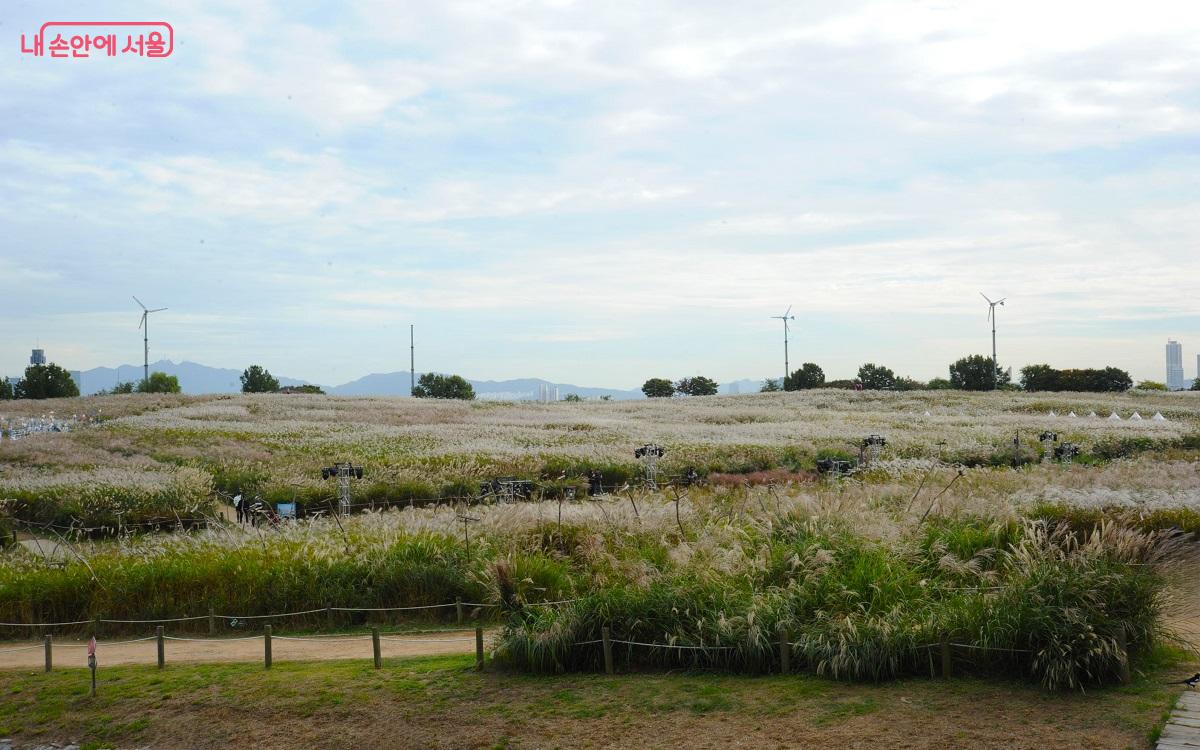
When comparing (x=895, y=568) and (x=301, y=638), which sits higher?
(x=895, y=568)

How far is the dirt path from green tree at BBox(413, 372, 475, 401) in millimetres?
85521

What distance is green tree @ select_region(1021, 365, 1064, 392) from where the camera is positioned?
93250mm

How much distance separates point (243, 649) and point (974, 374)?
299 feet

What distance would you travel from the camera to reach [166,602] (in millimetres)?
17109

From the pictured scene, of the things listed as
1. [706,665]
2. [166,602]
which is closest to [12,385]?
[166,602]

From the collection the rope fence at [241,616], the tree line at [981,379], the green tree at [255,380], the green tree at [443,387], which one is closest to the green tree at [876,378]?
the tree line at [981,379]

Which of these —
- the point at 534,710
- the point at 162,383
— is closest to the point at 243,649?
the point at 534,710

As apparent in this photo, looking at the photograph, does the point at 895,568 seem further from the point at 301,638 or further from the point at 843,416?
the point at 843,416

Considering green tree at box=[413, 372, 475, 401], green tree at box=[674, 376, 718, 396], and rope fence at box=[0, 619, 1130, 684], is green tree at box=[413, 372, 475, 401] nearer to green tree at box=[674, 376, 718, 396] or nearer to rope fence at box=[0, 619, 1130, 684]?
green tree at box=[674, 376, 718, 396]

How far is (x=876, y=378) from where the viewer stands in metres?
104

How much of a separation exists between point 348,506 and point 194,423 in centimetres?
2703

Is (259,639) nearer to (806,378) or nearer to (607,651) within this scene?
(607,651)

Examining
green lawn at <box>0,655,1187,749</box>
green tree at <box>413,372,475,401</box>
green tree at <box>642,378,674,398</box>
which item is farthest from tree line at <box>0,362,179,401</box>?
green lawn at <box>0,655,1187,749</box>

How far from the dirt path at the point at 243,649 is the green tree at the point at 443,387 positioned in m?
85.5
